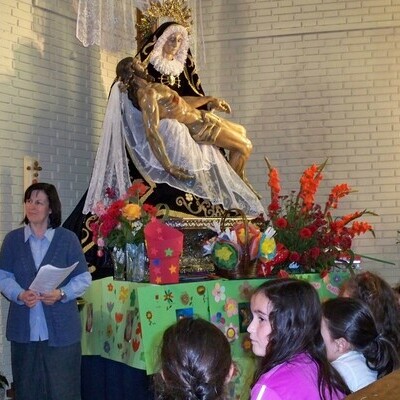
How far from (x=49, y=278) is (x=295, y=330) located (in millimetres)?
1849

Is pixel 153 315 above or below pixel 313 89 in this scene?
below

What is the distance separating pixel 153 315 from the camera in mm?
3834

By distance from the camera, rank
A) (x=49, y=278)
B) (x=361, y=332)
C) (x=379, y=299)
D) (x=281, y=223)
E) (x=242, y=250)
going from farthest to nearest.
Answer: (x=281, y=223), (x=242, y=250), (x=49, y=278), (x=379, y=299), (x=361, y=332)

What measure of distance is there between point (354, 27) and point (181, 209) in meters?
3.26

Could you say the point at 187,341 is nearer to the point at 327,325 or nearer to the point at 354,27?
the point at 327,325

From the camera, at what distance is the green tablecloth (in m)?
3.84

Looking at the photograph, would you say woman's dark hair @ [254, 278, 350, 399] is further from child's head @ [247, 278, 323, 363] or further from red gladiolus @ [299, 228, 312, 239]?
red gladiolus @ [299, 228, 312, 239]

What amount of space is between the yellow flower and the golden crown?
2430 mm

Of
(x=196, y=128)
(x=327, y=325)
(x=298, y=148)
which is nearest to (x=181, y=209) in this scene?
(x=196, y=128)

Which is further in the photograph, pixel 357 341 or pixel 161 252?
pixel 161 252

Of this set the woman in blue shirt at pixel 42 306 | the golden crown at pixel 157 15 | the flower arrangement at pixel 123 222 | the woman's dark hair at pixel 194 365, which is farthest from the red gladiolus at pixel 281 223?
the woman's dark hair at pixel 194 365

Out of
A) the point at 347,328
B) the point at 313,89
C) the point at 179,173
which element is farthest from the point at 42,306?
the point at 313,89

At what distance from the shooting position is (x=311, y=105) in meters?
7.69

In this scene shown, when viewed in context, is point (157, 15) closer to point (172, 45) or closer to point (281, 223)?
point (172, 45)
